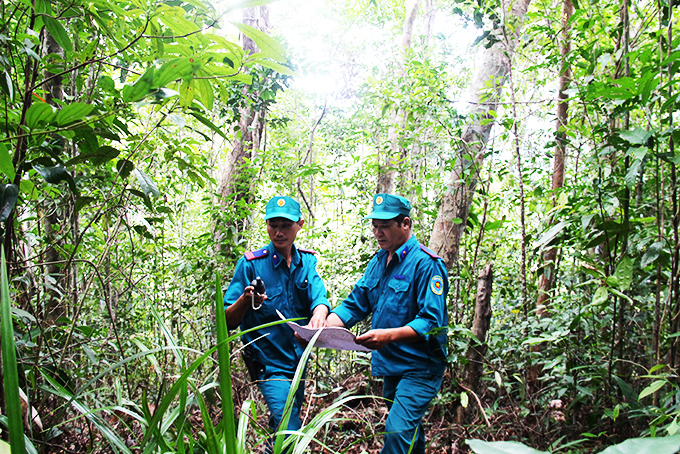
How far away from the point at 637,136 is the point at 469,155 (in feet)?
5.90

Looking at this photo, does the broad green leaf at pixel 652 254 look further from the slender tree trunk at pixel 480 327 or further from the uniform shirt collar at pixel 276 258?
the uniform shirt collar at pixel 276 258

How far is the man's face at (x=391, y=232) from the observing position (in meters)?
2.71

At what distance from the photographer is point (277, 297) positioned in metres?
2.79

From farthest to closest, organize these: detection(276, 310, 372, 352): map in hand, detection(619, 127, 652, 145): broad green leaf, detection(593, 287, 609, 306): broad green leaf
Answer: detection(593, 287, 609, 306): broad green leaf → detection(276, 310, 372, 352): map in hand → detection(619, 127, 652, 145): broad green leaf

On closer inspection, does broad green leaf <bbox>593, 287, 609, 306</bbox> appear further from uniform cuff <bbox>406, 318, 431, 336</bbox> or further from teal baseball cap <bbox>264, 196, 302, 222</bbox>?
teal baseball cap <bbox>264, 196, 302, 222</bbox>

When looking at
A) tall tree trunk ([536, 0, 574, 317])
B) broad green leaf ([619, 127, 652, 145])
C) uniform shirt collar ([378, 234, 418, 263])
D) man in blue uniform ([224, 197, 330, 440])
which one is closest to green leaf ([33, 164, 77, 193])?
man in blue uniform ([224, 197, 330, 440])

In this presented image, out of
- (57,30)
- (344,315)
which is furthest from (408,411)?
(57,30)

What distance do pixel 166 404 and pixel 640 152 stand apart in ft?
7.01

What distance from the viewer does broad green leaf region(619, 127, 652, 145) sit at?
193 cm

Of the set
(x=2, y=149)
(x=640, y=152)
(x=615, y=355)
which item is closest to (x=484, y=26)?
(x=640, y=152)

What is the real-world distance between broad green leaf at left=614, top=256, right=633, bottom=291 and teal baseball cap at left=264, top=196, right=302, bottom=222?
1920 mm

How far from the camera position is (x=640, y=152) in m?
1.89

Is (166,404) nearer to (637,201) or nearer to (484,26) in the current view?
(637,201)

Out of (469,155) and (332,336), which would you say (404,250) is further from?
(469,155)
